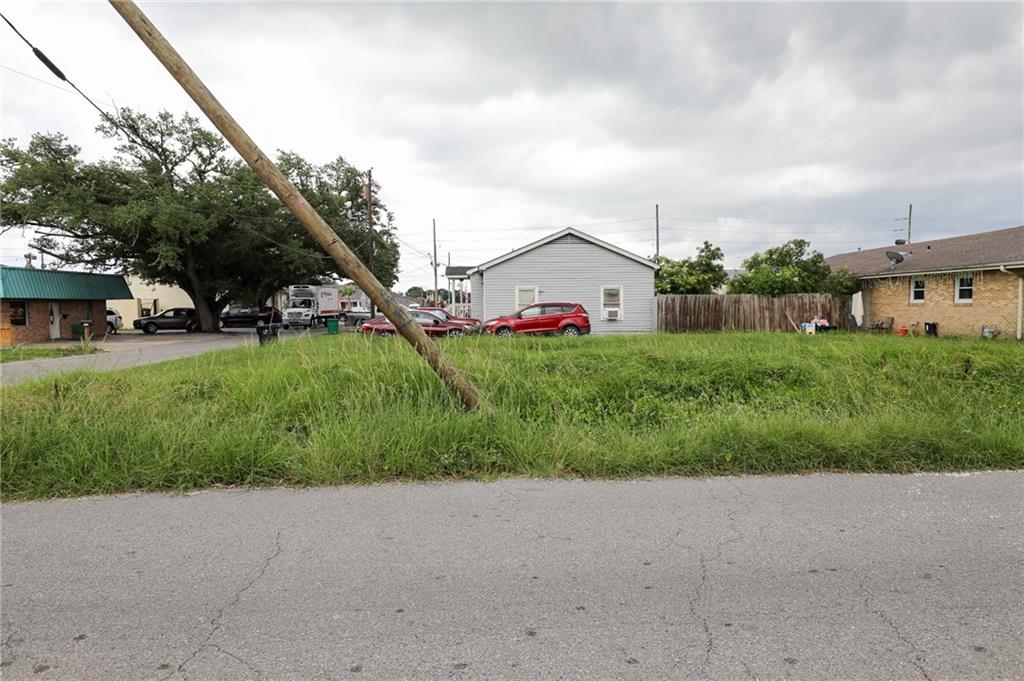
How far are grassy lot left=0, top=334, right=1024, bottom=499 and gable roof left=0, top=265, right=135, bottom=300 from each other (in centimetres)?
2336

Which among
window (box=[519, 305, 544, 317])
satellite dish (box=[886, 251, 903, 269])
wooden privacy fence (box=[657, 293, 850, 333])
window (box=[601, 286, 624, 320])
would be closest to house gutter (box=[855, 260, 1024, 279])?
satellite dish (box=[886, 251, 903, 269])

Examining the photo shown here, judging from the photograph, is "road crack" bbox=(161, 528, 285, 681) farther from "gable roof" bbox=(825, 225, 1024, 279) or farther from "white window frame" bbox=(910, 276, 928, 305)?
"white window frame" bbox=(910, 276, 928, 305)

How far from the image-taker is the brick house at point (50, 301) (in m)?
24.2

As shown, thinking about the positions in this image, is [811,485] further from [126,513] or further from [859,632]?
[126,513]

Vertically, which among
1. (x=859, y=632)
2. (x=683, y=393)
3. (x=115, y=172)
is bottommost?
(x=859, y=632)

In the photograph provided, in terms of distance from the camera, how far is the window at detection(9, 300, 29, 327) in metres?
24.5

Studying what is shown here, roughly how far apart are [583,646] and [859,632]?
4.42 feet

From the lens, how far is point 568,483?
4.70m

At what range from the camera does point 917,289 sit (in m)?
22.0

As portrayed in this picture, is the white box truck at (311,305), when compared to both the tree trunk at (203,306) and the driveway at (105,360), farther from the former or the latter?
the driveway at (105,360)

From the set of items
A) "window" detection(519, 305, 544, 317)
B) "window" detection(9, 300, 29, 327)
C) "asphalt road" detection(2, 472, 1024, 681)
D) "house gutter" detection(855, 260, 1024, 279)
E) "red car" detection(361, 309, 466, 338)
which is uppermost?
"house gutter" detection(855, 260, 1024, 279)

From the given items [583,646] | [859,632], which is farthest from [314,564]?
[859,632]

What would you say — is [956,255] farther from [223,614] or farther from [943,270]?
[223,614]

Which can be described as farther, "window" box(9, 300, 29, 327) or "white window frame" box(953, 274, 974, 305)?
"window" box(9, 300, 29, 327)
